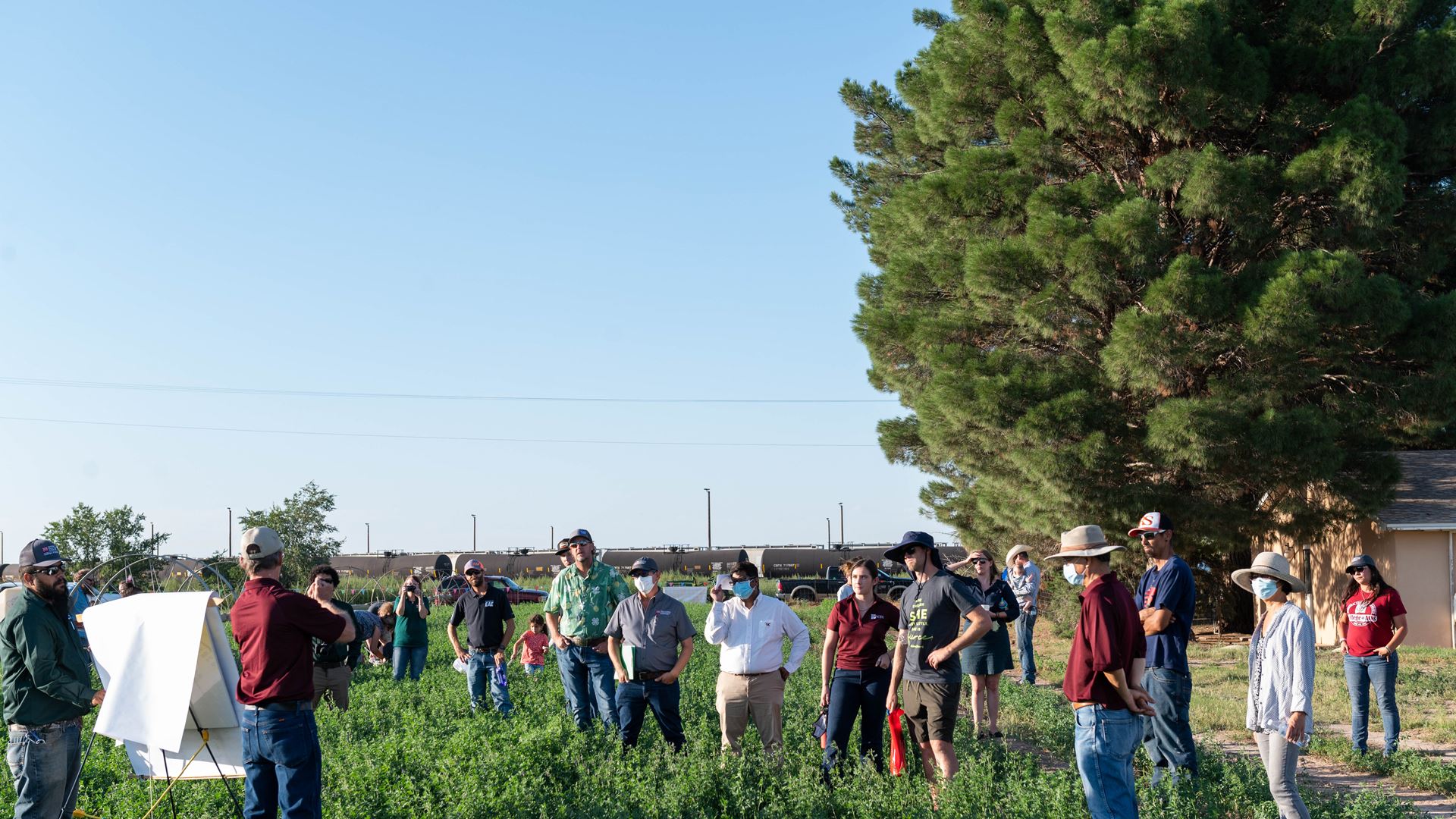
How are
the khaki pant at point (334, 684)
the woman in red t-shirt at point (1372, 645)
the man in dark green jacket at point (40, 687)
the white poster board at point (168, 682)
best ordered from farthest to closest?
the khaki pant at point (334, 684) → the woman in red t-shirt at point (1372, 645) → the white poster board at point (168, 682) → the man in dark green jacket at point (40, 687)

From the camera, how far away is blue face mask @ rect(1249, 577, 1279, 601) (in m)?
7.23

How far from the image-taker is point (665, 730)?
31.7 ft

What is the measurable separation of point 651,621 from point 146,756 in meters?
3.89

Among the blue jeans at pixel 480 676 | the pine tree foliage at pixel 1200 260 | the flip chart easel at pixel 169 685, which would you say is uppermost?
the pine tree foliage at pixel 1200 260

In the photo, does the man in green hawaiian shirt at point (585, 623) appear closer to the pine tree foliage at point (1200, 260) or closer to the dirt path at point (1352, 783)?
the dirt path at point (1352, 783)

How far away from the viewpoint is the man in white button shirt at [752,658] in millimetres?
9211

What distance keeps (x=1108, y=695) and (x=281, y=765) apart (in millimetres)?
4606

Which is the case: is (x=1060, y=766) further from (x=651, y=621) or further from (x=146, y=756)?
(x=146, y=756)

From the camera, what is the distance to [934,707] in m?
8.06

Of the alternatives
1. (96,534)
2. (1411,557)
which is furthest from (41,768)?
(96,534)

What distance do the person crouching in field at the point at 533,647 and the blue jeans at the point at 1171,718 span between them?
9.69 metres

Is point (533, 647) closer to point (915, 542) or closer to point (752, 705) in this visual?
point (752, 705)

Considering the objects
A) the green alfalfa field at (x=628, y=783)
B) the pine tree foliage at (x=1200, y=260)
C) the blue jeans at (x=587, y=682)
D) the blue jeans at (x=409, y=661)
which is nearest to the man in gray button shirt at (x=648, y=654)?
the green alfalfa field at (x=628, y=783)

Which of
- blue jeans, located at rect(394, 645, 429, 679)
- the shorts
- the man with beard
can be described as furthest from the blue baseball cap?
blue jeans, located at rect(394, 645, 429, 679)
